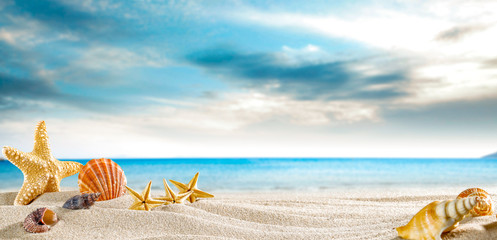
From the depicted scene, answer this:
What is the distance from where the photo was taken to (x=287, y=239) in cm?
321

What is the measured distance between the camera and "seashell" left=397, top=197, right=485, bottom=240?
2.27 meters

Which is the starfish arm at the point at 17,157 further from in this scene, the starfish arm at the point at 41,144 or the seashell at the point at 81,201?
the seashell at the point at 81,201

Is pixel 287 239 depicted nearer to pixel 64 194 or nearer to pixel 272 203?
pixel 272 203

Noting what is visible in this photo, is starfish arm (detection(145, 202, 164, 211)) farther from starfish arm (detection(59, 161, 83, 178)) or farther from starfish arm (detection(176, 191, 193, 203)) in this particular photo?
starfish arm (detection(59, 161, 83, 178))

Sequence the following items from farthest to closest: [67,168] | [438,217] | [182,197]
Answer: [67,168], [182,197], [438,217]

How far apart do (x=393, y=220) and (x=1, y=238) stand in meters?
3.93

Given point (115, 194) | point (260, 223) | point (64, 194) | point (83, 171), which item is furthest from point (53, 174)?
point (260, 223)

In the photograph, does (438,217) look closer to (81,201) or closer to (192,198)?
(192,198)

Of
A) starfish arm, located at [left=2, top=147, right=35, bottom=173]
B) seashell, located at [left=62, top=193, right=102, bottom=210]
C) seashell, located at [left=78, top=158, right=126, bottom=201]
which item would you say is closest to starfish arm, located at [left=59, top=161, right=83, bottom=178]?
starfish arm, located at [left=2, top=147, right=35, bottom=173]

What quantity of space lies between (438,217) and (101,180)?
168 inches

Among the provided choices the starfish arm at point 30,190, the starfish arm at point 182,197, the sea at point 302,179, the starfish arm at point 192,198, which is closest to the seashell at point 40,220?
the starfish arm at point 182,197

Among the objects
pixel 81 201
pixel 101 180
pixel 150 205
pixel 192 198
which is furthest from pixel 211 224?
pixel 101 180

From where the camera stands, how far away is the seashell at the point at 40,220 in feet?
10.8

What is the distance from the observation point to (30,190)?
17.5ft
